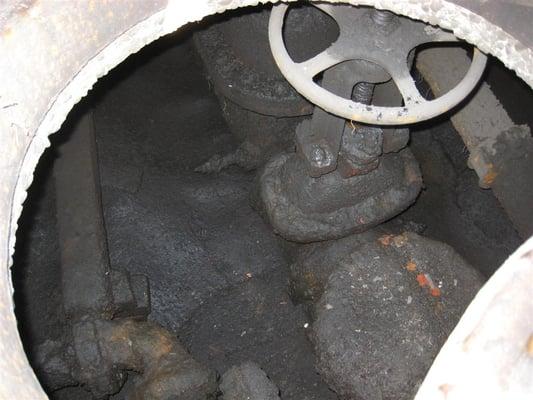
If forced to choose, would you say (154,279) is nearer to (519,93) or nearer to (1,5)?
(1,5)

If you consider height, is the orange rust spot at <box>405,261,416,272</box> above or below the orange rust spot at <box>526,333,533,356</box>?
below

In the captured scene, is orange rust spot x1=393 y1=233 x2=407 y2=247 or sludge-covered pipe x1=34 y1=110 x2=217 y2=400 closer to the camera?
sludge-covered pipe x1=34 y1=110 x2=217 y2=400

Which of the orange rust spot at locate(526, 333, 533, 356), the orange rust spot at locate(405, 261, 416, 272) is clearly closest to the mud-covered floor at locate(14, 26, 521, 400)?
the orange rust spot at locate(405, 261, 416, 272)

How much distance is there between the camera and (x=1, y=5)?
1548 millimetres

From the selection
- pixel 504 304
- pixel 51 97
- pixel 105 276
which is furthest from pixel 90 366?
pixel 504 304

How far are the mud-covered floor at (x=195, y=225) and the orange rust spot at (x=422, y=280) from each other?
57cm

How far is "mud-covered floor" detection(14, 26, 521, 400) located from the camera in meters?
3.06

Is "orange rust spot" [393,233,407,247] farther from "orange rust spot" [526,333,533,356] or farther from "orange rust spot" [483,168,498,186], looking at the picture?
"orange rust spot" [526,333,533,356]

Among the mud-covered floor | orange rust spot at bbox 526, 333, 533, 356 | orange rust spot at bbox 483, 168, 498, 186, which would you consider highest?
orange rust spot at bbox 526, 333, 533, 356

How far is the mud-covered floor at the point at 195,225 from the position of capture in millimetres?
3061

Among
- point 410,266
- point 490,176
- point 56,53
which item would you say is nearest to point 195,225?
point 410,266

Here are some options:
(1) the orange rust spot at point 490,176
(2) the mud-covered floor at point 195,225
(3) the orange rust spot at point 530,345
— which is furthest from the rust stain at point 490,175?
(3) the orange rust spot at point 530,345

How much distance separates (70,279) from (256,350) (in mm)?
961

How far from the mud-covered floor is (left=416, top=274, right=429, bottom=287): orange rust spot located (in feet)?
1.88
